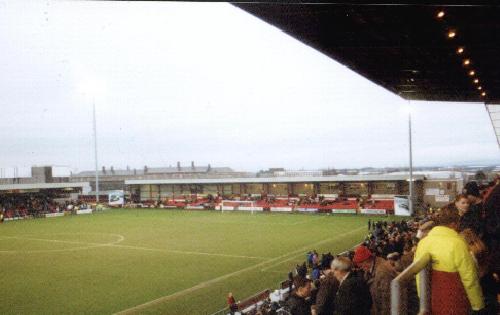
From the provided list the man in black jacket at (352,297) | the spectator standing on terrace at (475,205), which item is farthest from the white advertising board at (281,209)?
→ the man in black jacket at (352,297)

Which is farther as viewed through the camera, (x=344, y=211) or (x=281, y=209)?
(x=281, y=209)

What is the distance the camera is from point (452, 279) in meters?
2.98

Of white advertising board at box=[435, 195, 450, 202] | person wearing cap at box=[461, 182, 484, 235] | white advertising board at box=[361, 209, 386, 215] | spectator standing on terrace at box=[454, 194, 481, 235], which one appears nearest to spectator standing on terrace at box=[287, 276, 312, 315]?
spectator standing on terrace at box=[454, 194, 481, 235]

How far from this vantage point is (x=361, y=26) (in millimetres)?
12172

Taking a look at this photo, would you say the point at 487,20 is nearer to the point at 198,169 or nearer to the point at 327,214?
the point at 327,214

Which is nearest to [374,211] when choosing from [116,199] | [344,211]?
[344,211]

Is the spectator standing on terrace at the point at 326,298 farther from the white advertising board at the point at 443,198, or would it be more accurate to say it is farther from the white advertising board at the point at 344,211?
the white advertising board at the point at 344,211

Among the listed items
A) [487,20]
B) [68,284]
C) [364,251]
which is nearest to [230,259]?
[68,284]

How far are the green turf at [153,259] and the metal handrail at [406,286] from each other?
1259cm

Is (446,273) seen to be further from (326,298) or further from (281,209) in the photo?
(281,209)

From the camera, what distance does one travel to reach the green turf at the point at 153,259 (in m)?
16.5

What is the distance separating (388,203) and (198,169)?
71069 mm

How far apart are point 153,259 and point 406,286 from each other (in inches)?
938

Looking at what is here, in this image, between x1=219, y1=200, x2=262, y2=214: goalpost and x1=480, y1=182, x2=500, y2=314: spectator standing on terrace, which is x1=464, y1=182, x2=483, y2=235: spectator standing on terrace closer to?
x1=480, y1=182, x2=500, y2=314: spectator standing on terrace
